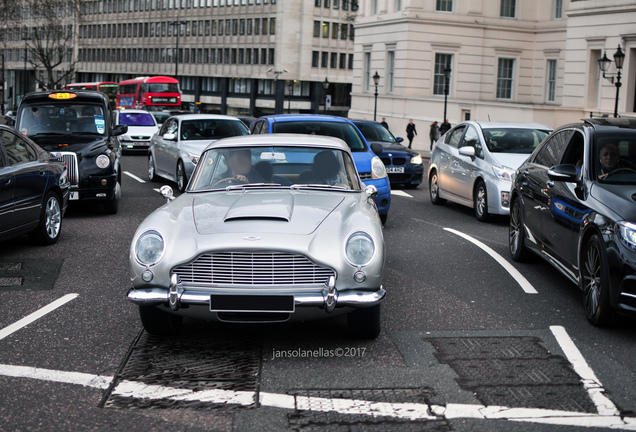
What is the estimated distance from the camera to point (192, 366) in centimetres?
602

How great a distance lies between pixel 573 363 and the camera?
6.16m

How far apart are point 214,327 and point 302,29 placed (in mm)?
89860

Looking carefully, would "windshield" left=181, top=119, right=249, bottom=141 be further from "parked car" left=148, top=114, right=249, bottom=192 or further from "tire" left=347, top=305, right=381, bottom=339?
"tire" left=347, top=305, right=381, bottom=339

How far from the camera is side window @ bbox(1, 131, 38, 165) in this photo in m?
10.5

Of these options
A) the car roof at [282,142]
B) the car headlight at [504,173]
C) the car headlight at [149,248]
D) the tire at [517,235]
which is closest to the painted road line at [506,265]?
the tire at [517,235]

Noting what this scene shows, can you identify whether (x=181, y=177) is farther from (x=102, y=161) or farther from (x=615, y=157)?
(x=615, y=157)

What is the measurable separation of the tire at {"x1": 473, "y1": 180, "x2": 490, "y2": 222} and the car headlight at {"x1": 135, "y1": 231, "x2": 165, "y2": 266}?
28.7 feet

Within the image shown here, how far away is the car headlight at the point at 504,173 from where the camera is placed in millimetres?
14144

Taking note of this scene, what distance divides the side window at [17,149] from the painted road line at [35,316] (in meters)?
2.96

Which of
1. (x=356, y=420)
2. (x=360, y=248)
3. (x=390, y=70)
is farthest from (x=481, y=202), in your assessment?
(x=390, y=70)

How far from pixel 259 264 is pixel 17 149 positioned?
5826 millimetres

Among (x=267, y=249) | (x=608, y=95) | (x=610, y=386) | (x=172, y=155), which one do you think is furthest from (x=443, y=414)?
(x=608, y=95)

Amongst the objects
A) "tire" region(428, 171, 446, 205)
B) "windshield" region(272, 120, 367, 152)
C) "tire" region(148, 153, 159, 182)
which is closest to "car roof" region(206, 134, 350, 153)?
"windshield" region(272, 120, 367, 152)

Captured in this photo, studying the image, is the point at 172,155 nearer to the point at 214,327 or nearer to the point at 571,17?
the point at 214,327
